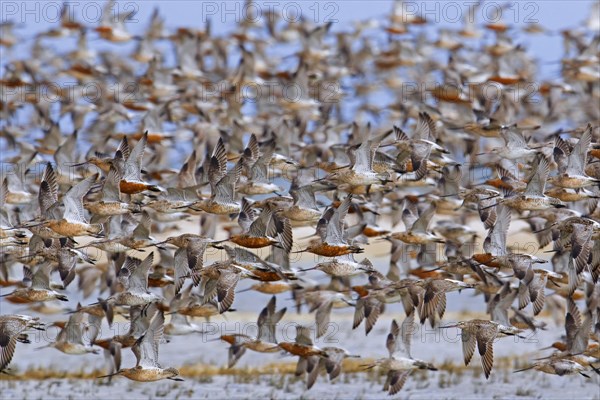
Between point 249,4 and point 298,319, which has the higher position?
point 249,4

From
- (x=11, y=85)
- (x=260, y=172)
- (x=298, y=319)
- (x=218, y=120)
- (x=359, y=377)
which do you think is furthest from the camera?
(x=298, y=319)

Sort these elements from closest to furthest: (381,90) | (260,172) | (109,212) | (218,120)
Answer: (109,212) → (260,172) → (218,120) → (381,90)

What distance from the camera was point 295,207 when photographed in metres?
13.1

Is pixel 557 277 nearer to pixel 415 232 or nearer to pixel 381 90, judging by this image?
pixel 415 232

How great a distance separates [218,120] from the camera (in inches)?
794

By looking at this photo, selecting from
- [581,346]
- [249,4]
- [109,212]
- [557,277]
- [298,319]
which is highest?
[249,4]

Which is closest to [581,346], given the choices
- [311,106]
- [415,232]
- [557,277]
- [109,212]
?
[557,277]

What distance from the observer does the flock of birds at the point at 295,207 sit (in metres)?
12.5

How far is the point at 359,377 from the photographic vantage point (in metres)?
17.5

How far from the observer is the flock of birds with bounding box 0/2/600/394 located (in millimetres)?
12453

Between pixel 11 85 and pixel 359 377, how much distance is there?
917 cm

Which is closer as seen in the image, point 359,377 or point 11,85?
point 359,377

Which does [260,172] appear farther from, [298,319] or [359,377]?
[298,319]

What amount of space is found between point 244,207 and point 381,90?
15.4 metres
